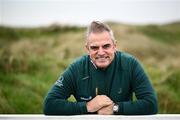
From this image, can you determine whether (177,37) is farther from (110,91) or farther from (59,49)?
(110,91)

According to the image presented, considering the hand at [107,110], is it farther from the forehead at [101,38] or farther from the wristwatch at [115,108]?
the forehead at [101,38]

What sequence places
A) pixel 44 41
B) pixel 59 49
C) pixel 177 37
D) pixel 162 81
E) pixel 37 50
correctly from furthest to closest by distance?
pixel 177 37 < pixel 44 41 < pixel 59 49 < pixel 37 50 < pixel 162 81

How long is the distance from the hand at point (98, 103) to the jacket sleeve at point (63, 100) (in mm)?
51

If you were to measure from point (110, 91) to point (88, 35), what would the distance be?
49 centimetres

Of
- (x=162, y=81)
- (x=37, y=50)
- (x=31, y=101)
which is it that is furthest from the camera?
(x=37, y=50)

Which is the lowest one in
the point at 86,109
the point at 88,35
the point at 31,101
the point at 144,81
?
the point at 31,101

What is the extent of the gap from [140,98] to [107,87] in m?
0.28

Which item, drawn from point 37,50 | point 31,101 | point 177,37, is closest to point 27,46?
A: point 37,50

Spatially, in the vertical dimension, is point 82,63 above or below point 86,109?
above

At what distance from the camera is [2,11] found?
10.6 metres

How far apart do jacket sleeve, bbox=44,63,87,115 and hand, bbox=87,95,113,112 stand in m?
0.05

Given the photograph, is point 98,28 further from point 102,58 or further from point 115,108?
point 115,108

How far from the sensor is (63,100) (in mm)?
3148

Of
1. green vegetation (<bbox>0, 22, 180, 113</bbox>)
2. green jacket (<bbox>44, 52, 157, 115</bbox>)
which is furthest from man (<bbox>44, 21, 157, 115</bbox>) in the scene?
green vegetation (<bbox>0, 22, 180, 113</bbox>)
